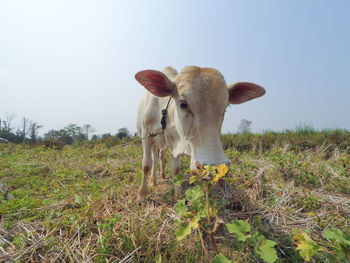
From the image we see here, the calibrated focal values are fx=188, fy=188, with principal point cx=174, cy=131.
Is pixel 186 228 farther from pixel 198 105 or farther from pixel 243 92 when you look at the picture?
pixel 243 92

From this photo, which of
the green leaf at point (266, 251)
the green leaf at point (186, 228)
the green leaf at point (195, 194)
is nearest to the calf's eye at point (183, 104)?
the green leaf at point (195, 194)

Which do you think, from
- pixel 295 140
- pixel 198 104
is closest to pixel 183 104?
pixel 198 104

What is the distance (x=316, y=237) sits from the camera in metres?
1.58

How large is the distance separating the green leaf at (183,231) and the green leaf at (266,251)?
0.30 metres

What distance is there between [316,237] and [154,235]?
1.36 m

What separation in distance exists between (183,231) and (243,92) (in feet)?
7.08

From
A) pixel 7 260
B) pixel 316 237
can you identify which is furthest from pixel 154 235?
pixel 316 237

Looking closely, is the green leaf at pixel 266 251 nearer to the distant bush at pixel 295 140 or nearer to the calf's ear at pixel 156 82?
the calf's ear at pixel 156 82

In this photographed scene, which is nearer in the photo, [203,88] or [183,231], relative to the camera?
[183,231]

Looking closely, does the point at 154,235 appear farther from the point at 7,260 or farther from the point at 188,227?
the point at 7,260

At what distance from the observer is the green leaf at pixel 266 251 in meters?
0.73

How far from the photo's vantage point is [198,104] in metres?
1.87

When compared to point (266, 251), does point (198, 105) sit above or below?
above

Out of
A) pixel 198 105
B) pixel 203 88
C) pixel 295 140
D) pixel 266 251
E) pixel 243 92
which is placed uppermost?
pixel 243 92
